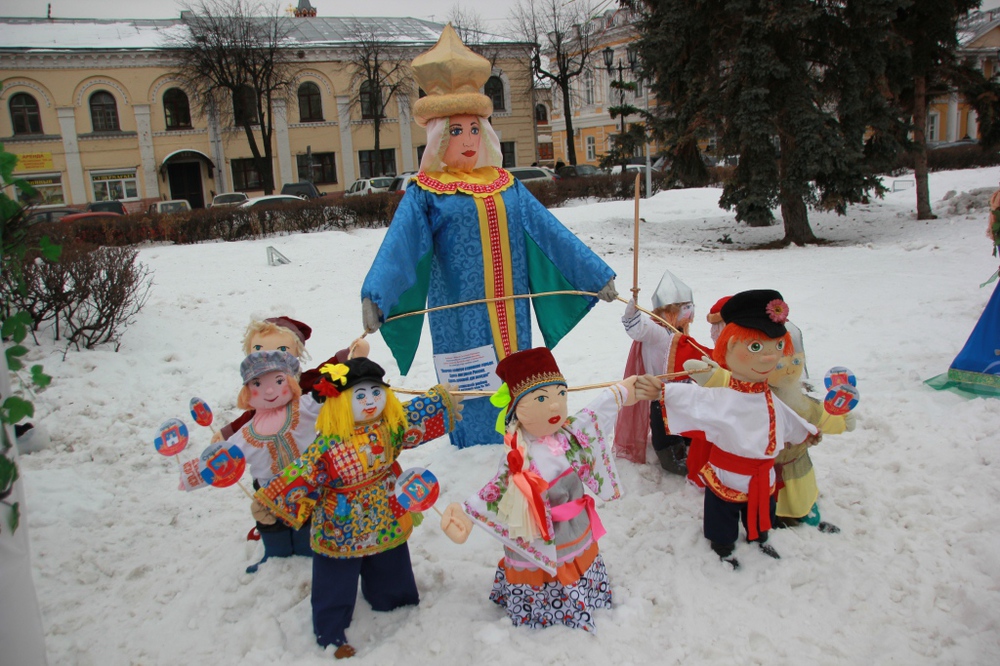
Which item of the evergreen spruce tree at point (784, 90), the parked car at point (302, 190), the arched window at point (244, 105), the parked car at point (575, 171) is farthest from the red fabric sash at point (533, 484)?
the arched window at point (244, 105)

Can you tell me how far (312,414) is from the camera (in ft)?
11.1

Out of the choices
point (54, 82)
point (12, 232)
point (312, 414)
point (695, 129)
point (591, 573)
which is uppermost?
point (54, 82)

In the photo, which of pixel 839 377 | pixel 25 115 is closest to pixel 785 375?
pixel 839 377

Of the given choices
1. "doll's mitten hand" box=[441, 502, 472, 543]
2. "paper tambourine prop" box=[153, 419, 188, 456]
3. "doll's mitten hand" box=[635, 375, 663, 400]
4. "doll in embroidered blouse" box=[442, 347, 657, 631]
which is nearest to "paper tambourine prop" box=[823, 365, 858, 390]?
"doll's mitten hand" box=[635, 375, 663, 400]

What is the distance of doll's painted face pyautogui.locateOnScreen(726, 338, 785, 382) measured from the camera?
2.99 m

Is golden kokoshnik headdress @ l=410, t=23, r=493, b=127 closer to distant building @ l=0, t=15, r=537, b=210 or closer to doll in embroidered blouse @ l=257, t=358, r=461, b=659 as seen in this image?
doll in embroidered blouse @ l=257, t=358, r=461, b=659

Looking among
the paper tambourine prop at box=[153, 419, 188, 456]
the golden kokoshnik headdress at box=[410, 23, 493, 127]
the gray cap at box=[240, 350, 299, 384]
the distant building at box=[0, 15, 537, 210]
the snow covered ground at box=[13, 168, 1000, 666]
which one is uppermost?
the distant building at box=[0, 15, 537, 210]

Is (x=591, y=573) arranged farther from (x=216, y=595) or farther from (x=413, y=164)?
(x=413, y=164)

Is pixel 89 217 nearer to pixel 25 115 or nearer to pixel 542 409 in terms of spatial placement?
pixel 542 409

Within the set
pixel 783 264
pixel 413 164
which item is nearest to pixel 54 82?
pixel 413 164

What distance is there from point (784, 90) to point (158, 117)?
25221 mm

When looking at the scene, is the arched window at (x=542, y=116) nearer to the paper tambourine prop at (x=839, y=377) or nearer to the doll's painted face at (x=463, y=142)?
the doll's painted face at (x=463, y=142)

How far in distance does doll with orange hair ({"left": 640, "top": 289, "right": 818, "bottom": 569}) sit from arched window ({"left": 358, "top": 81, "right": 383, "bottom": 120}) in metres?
28.1

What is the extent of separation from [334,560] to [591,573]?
104cm
